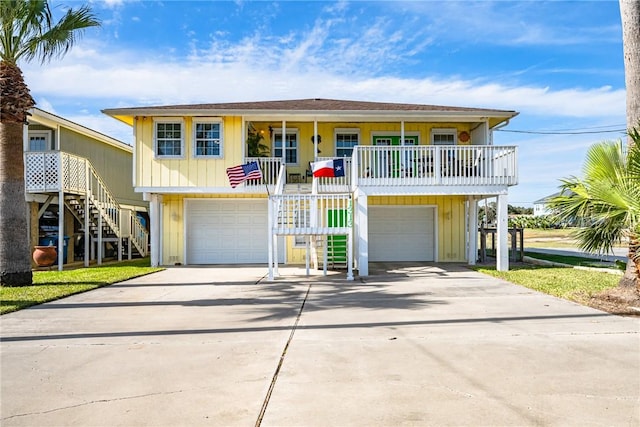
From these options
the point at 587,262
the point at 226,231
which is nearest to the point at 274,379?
the point at 226,231

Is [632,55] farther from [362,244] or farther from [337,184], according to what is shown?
[337,184]

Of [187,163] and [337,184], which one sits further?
[187,163]

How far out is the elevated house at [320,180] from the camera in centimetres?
1307

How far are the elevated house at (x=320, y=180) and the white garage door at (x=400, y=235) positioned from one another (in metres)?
0.04

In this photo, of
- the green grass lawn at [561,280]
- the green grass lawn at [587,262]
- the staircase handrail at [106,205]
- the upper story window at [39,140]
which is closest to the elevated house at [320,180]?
the green grass lawn at [561,280]

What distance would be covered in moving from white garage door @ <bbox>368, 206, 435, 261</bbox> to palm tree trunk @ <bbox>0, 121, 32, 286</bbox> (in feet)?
34.6

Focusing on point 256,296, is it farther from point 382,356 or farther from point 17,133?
point 17,133

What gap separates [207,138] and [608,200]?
11.4 metres

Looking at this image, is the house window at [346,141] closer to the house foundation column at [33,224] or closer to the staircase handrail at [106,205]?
the staircase handrail at [106,205]

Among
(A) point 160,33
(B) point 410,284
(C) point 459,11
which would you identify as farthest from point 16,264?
(C) point 459,11

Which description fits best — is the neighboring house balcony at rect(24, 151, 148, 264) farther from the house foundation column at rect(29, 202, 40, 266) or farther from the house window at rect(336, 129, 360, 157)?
the house window at rect(336, 129, 360, 157)

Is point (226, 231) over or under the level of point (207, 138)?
under

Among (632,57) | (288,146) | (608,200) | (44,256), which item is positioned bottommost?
(44,256)

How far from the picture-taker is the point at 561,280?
35.5 feet
